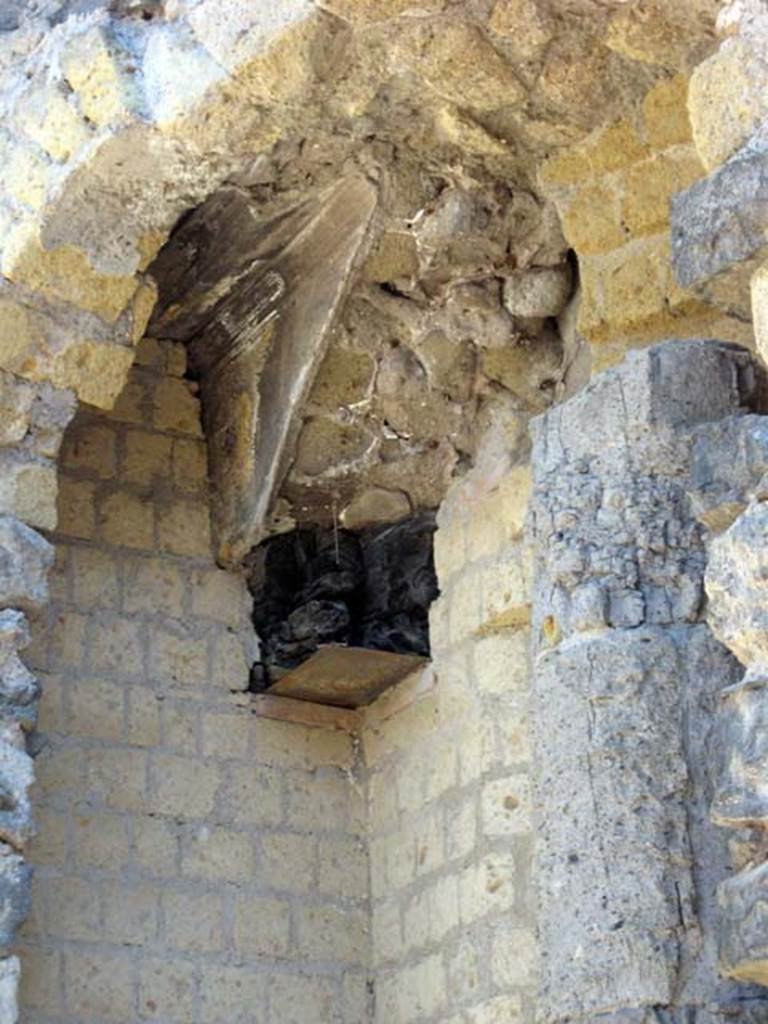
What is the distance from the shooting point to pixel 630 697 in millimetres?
4508

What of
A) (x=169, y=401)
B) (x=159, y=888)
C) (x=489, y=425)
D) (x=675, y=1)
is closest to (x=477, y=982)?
(x=159, y=888)

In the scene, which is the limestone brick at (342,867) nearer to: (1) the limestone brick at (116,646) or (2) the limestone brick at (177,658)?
(2) the limestone brick at (177,658)

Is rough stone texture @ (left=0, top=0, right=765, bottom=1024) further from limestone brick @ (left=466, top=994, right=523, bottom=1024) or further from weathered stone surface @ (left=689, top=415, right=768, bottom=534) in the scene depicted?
weathered stone surface @ (left=689, top=415, right=768, bottom=534)

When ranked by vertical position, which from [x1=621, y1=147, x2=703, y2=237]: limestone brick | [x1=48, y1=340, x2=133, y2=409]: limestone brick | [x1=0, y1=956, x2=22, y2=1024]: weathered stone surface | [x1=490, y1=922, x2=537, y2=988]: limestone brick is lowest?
[x1=0, y1=956, x2=22, y2=1024]: weathered stone surface

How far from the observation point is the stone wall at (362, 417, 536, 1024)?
554cm

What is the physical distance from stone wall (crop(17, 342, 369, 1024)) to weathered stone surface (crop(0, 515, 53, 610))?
0.51 meters

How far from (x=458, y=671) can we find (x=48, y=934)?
1182 millimetres

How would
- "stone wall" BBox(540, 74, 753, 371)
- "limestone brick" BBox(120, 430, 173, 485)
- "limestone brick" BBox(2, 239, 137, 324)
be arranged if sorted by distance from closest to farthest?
"stone wall" BBox(540, 74, 753, 371) → "limestone brick" BBox(2, 239, 137, 324) → "limestone brick" BBox(120, 430, 173, 485)

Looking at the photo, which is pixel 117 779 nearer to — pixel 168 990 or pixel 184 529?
pixel 168 990

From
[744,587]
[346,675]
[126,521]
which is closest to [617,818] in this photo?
[744,587]

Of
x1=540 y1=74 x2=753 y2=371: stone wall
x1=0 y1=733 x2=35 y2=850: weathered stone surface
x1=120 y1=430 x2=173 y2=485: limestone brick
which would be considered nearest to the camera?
x1=540 y1=74 x2=753 y2=371: stone wall

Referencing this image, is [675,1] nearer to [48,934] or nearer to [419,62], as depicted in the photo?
[419,62]

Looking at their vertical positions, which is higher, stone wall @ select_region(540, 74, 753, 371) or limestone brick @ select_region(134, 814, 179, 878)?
stone wall @ select_region(540, 74, 753, 371)

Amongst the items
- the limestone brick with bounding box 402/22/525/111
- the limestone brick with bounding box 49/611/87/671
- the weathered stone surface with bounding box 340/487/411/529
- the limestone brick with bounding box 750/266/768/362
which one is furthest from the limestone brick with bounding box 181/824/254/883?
A: the limestone brick with bounding box 750/266/768/362
